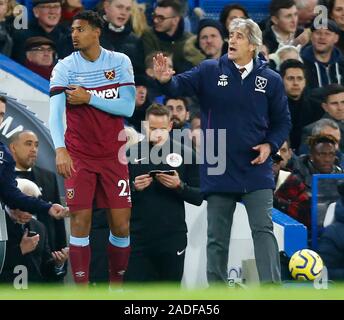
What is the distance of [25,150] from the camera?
36.6ft

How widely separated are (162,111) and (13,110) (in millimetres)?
1392

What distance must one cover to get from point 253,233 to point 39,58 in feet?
11.1

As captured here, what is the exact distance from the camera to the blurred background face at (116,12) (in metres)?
12.5

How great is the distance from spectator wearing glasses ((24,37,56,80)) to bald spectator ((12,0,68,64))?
0.15 meters

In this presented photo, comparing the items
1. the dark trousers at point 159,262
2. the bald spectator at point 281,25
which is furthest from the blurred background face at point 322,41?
the dark trousers at point 159,262

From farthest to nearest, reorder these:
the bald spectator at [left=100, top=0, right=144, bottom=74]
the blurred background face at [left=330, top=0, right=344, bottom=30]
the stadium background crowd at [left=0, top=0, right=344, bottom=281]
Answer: the blurred background face at [left=330, top=0, right=344, bottom=30], the bald spectator at [left=100, top=0, right=144, bottom=74], the stadium background crowd at [left=0, top=0, right=344, bottom=281]

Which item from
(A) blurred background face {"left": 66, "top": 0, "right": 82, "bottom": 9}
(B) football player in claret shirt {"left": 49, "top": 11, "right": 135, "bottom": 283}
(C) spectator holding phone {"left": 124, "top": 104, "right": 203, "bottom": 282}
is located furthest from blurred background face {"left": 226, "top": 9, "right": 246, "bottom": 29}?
(B) football player in claret shirt {"left": 49, "top": 11, "right": 135, "bottom": 283}

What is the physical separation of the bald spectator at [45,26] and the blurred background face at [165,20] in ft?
3.24

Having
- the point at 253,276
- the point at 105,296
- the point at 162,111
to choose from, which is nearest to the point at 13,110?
the point at 162,111

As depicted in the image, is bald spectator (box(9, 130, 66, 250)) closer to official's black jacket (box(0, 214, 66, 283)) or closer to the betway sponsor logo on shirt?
official's black jacket (box(0, 214, 66, 283))

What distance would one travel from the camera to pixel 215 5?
13.9 metres

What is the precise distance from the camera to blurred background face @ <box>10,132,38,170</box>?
11109mm

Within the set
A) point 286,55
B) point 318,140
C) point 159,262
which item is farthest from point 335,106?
point 159,262
